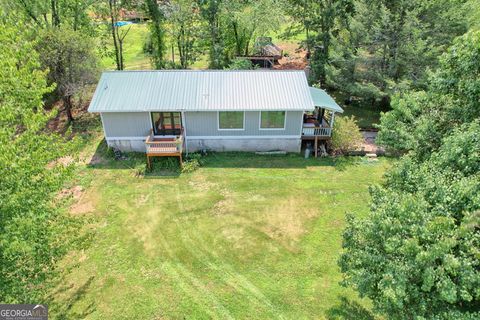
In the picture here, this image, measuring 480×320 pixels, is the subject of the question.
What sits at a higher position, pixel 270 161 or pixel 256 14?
pixel 256 14

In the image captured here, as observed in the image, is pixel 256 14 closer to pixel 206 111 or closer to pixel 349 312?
pixel 206 111

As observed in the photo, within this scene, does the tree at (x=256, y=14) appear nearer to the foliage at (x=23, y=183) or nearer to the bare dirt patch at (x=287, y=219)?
the bare dirt patch at (x=287, y=219)

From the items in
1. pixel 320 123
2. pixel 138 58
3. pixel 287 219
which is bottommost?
pixel 287 219

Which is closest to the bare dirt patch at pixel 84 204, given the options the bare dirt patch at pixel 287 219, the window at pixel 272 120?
the bare dirt patch at pixel 287 219

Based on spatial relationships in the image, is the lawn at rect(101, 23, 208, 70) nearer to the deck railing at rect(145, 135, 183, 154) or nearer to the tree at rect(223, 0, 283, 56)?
the tree at rect(223, 0, 283, 56)

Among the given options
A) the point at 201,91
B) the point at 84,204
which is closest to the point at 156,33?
the point at 201,91

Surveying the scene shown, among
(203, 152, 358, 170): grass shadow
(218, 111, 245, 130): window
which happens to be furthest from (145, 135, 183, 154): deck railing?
(218, 111, 245, 130): window
